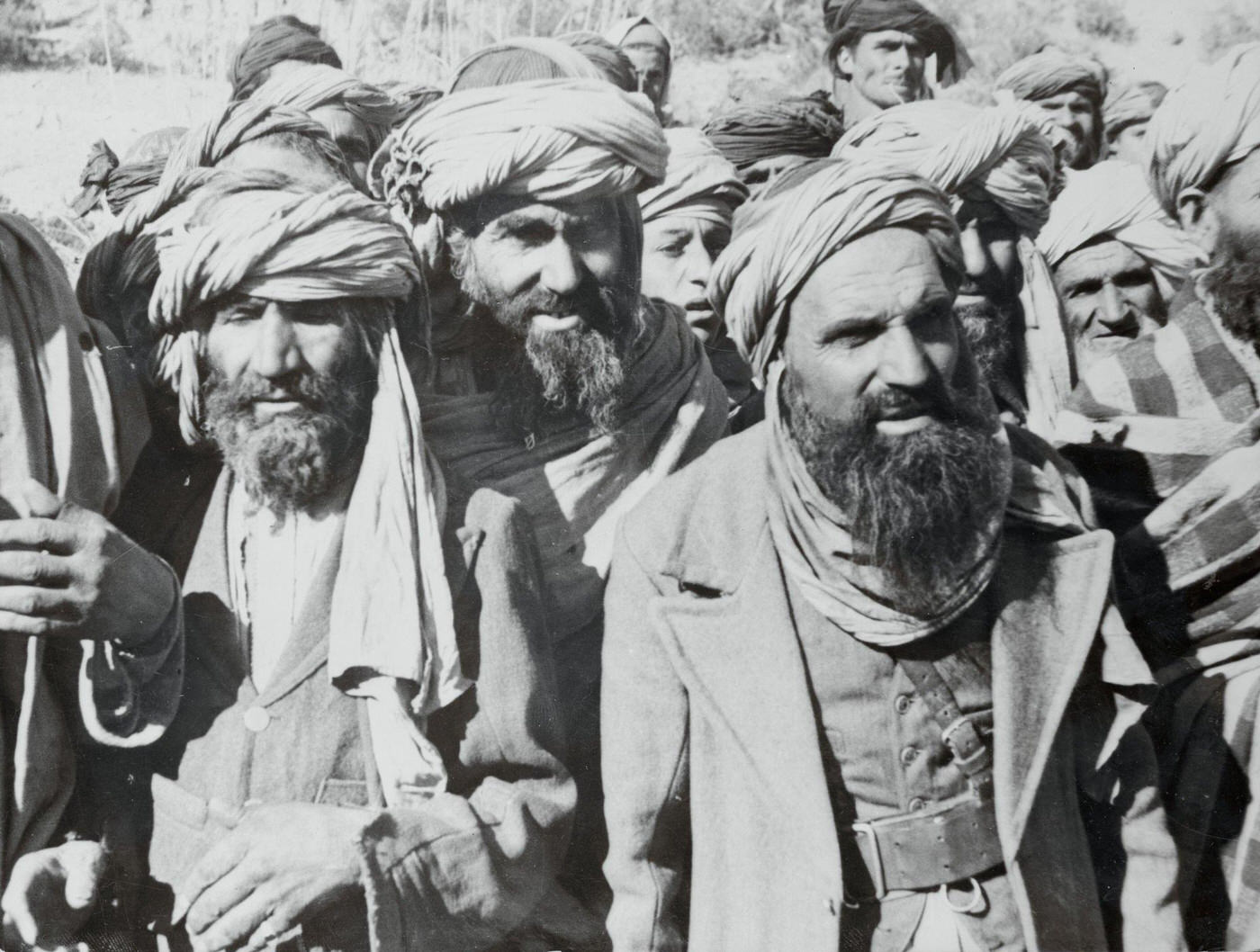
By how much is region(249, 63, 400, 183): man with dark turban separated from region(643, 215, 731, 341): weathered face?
3.11ft

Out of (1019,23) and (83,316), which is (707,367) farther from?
(1019,23)

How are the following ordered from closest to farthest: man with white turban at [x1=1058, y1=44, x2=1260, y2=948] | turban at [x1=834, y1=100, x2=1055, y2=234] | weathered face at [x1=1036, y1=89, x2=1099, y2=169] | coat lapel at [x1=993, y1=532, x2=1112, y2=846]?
coat lapel at [x1=993, y1=532, x2=1112, y2=846] < man with white turban at [x1=1058, y1=44, x2=1260, y2=948] < turban at [x1=834, y1=100, x2=1055, y2=234] < weathered face at [x1=1036, y1=89, x2=1099, y2=169]

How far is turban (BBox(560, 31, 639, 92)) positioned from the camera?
481 centimetres

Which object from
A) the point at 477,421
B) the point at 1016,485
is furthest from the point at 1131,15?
the point at 477,421

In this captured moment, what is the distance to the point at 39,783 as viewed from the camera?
3385 millimetres

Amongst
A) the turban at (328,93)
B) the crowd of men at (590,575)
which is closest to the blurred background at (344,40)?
the turban at (328,93)

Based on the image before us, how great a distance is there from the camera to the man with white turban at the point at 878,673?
10.3ft

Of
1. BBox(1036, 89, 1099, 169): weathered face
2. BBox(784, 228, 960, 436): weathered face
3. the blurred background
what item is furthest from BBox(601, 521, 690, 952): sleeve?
BBox(1036, 89, 1099, 169): weathered face

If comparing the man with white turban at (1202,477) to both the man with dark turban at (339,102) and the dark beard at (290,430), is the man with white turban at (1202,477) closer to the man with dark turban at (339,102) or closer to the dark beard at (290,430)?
the dark beard at (290,430)

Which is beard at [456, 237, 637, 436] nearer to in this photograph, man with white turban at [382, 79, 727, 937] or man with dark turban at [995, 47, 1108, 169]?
man with white turban at [382, 79, 727, 937]

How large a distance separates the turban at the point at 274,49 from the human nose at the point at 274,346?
5.62 feet

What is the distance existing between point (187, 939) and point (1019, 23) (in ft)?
14.3

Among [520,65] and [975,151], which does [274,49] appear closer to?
[520,65]

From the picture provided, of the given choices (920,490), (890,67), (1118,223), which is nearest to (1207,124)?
(1118,223)
